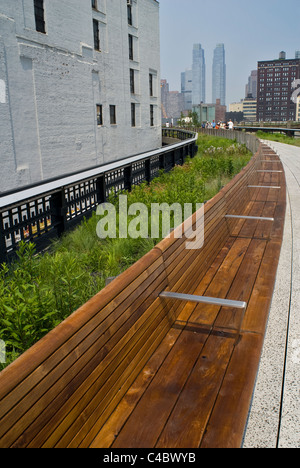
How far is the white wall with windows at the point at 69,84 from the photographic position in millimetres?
19859

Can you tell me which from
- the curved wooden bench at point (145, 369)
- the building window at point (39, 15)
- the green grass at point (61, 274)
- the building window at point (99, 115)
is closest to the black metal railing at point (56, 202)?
the green grass at point (61, 274)

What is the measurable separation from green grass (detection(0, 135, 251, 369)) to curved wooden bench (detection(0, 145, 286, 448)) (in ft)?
3.52

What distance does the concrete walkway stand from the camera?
8.60ft

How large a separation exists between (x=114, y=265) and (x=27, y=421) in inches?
167

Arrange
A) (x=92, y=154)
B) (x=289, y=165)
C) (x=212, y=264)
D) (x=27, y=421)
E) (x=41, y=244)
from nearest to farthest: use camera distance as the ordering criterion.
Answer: (x=27, y=421)
(x=212, y=264)
(x=41, y=244)
(x=289, y=165)
(x=92, y=154)

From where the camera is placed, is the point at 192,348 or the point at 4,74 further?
the point at 4,74

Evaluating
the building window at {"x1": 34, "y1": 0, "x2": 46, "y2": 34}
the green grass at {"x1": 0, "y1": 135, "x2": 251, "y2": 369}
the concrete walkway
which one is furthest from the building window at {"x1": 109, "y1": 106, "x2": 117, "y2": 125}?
the concrete walkway

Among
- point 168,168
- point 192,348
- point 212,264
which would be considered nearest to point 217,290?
point 212,264

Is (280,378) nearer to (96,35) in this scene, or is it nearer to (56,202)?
(56,202)

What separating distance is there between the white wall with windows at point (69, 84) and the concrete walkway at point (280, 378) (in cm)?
1707

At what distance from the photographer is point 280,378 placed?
318 cm

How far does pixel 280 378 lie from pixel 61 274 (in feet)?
9.55
